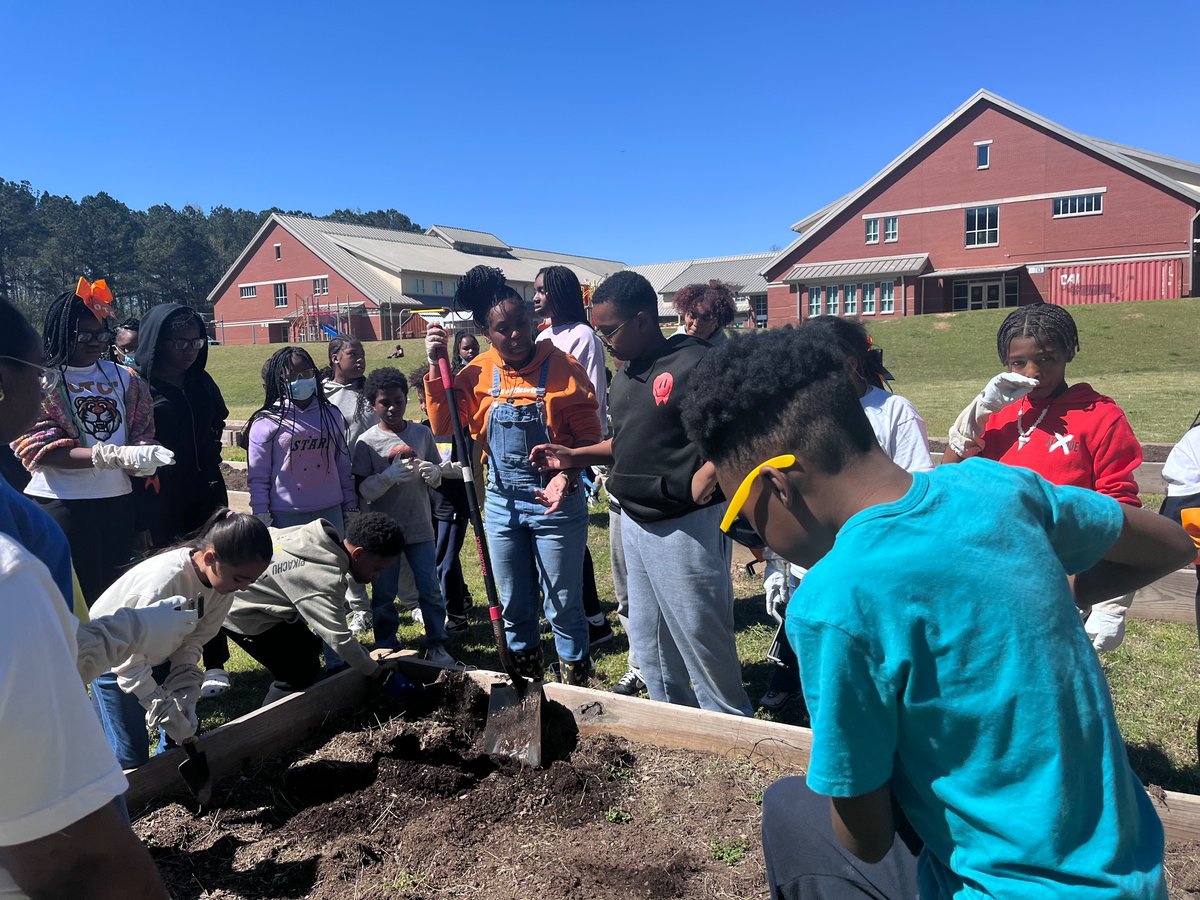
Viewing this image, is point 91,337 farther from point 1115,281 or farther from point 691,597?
point 1115,281

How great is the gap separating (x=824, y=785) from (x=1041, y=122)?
40.2 metres

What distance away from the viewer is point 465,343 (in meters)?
7.05

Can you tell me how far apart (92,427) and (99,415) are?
8cm

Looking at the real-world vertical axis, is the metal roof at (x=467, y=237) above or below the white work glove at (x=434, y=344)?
above

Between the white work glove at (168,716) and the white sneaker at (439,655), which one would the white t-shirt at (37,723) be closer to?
the white work glove at (168,716)

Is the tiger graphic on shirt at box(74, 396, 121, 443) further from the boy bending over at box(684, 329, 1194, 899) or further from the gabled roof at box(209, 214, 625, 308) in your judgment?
the gabled roof at box(209, 214, 625, 308)

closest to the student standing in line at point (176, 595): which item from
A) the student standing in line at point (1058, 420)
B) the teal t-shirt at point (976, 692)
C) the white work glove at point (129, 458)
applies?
the white work glove at point (129, 458)

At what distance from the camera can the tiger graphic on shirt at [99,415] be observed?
14.1 ft

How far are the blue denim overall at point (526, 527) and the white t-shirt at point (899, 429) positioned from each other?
5.28 ft

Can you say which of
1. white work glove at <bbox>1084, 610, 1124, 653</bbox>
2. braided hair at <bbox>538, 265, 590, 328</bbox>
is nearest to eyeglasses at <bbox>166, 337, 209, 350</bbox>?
braided hair at <bbox>538, 265, 590, 328</bbox>

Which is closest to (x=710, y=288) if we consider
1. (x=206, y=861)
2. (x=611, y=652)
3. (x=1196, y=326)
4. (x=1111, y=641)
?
(x=611, y=652)

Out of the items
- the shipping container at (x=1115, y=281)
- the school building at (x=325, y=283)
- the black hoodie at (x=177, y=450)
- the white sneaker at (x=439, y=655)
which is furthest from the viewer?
the school building at (x=325, y=283)

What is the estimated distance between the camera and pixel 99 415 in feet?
14.3

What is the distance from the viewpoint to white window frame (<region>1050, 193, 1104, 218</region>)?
3411 centimetres
